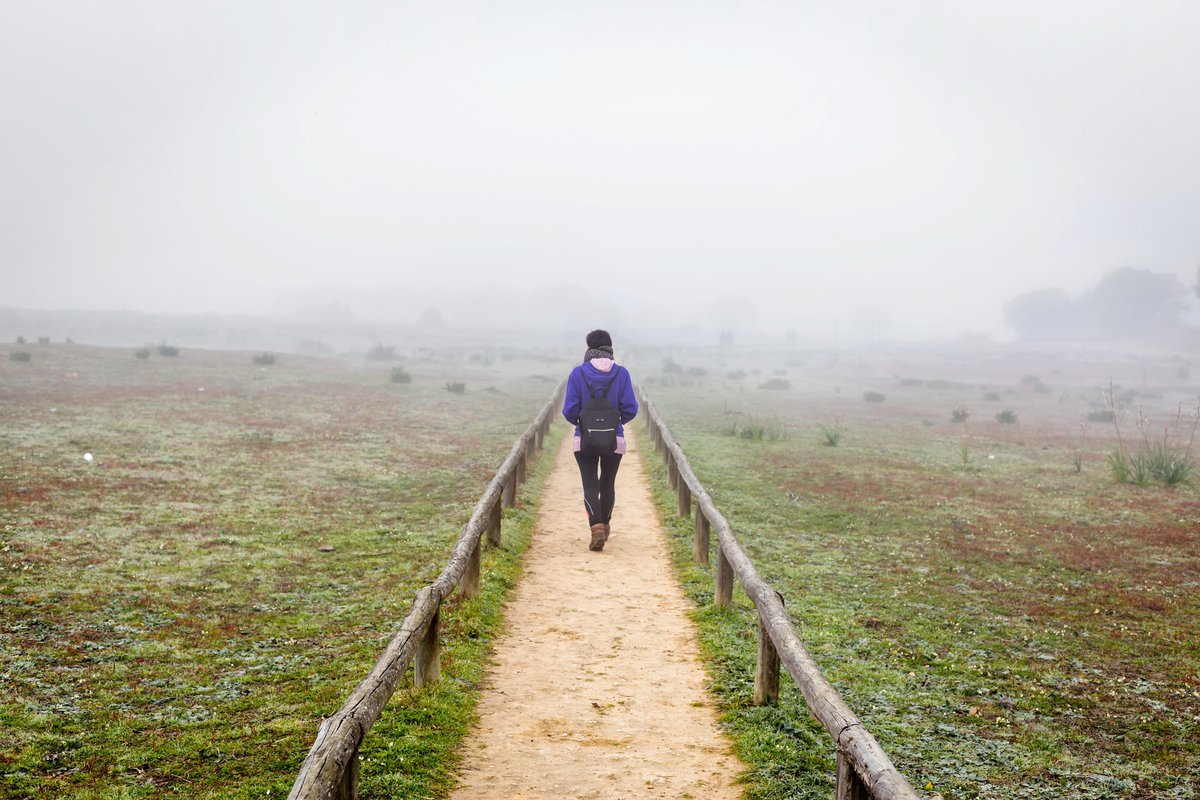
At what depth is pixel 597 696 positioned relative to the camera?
6.64 m

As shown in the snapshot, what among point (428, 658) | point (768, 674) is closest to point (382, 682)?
point (428, 658)

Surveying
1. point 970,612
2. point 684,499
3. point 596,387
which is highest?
Result: point 596,387

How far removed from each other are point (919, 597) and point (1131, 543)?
512 cm

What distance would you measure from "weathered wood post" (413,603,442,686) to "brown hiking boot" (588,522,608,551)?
15.7 ft

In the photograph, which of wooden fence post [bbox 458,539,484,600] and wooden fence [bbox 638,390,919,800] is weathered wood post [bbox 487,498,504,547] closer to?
wooden fence post [bbox 458,539,484,600]

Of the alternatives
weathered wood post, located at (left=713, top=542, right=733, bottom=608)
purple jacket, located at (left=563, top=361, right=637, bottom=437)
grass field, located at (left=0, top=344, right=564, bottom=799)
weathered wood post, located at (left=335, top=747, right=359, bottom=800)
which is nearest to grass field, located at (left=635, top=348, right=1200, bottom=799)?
weathered wood post, located at (left=713, top=542, right=733, bottom=608)

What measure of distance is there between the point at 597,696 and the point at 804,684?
2.04 meters

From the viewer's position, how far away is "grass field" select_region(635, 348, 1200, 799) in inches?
224

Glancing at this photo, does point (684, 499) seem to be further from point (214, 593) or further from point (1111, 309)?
point (1111, 309)

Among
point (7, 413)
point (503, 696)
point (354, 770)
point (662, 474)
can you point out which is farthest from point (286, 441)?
point (354, 770)

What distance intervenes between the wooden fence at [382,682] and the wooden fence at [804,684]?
→ 251cm

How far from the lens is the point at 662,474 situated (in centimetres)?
1770

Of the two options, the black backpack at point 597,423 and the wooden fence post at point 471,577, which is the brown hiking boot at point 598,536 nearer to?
the black backpack at point 597,423

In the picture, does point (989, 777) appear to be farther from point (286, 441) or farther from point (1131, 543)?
point (286, 441)
